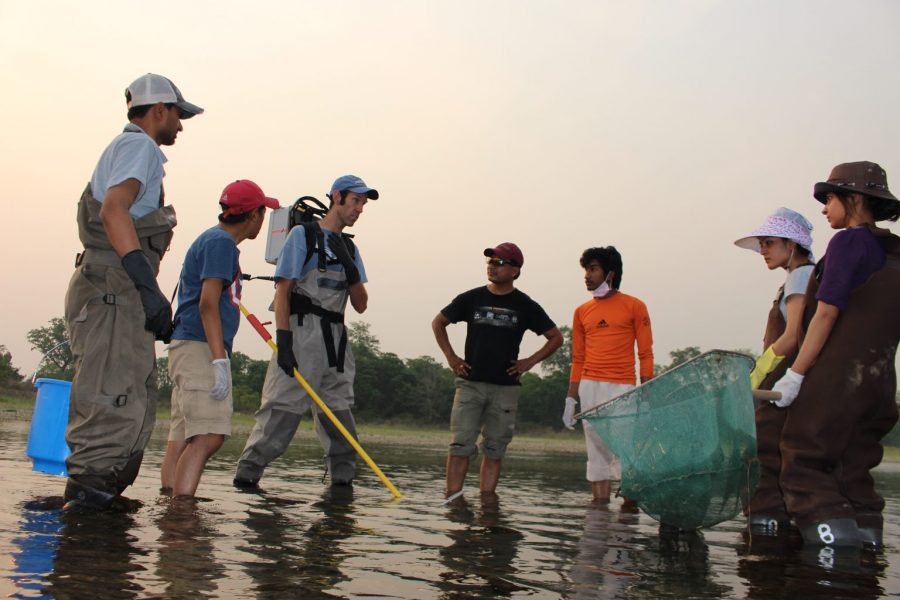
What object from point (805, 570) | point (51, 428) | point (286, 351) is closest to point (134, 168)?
point (51, 428)

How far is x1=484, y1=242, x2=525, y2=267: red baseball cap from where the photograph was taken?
7.66m

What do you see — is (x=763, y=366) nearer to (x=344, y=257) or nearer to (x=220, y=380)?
(x=220, y=380)

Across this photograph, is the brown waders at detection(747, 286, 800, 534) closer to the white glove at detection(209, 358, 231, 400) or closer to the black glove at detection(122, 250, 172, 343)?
the white glove at detection(209, 358, 231, 400)

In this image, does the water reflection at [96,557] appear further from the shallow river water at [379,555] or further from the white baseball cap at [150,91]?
the white baseball cap at [150,91]

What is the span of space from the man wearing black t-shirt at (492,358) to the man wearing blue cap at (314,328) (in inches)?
37.8

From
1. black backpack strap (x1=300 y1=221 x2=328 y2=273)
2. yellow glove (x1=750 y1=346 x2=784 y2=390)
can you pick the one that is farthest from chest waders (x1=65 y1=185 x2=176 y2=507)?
yellow glove (x1=750 y1=346 x2=784 y2=390)

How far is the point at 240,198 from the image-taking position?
560cm

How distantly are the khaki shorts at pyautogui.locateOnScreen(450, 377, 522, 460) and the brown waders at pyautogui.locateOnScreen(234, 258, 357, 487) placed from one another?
97cm

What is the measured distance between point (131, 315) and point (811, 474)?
363cm

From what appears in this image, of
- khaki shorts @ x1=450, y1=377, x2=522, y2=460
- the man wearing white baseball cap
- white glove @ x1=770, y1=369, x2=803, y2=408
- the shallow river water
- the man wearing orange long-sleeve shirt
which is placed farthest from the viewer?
the man wearing orange long-sleeve shirt

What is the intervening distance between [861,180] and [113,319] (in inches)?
160

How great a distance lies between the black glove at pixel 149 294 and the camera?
4227mm

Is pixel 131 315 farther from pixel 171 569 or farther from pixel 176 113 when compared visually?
pixel 171 569

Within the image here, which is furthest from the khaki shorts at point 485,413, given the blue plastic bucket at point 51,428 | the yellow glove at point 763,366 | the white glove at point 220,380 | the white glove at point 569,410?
the blue plastic bucket at point 51,428
